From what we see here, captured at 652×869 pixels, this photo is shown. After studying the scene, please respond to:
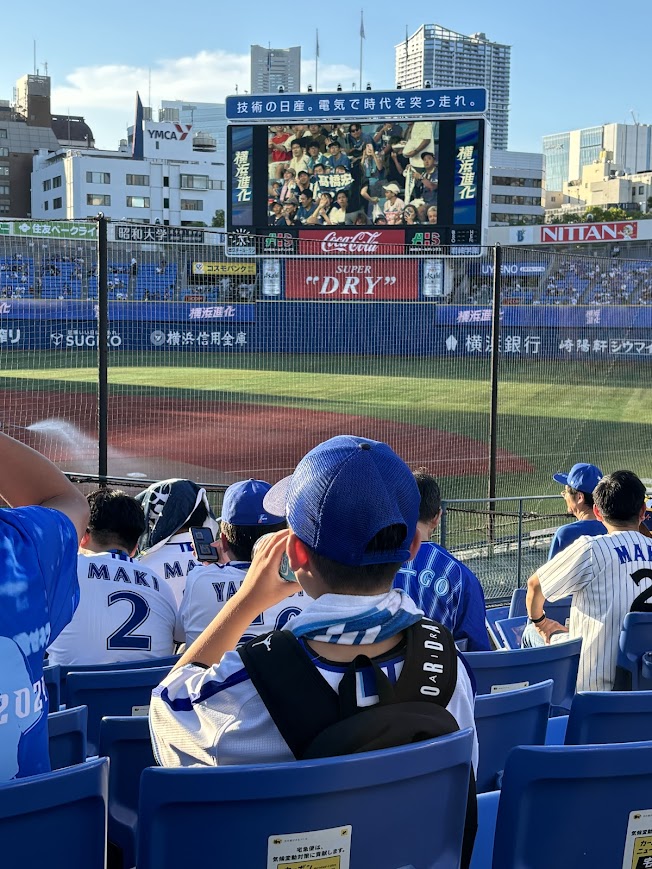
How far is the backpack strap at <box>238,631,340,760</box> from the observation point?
1605mm

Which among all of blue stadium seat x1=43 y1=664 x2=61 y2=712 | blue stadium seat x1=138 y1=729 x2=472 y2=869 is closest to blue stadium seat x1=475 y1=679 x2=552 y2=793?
blue stadium seat x1=138 y1=729 x2=472 y2=869

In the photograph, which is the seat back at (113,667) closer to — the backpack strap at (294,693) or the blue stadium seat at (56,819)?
the blue stadium seat at (56,819)

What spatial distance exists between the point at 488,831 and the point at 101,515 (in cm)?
240

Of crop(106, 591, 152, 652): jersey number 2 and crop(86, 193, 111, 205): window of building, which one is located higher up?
crop(86, 193, 111, 205): window of building

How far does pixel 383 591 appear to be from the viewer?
176 cm

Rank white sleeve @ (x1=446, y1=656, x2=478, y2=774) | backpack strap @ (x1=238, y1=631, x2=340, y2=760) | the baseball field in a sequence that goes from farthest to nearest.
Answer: the baseball field
white sleeve @ (x1=446, y1=656, x2=478, y2=774)
backpack strap @ (x1=238, y1=631, x2=340, y2=760)

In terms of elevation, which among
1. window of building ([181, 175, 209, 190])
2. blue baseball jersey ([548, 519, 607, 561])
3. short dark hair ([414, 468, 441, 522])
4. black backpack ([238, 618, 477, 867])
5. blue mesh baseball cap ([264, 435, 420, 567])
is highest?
window of building ([181, 175, 209, 190])

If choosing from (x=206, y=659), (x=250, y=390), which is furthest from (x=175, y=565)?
(x=250, y=390)

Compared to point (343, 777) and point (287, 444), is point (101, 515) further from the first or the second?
point (287, 444)

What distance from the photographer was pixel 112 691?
9.02 ft

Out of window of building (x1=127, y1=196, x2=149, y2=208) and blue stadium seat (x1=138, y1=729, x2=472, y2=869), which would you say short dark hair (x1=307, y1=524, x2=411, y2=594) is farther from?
window of building (x1=127, y1=196, x2=149, y2=208)

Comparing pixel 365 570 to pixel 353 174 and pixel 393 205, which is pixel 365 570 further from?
pixel 353 174

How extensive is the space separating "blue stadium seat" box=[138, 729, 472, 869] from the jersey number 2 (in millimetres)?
2076

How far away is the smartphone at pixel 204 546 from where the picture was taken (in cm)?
343
